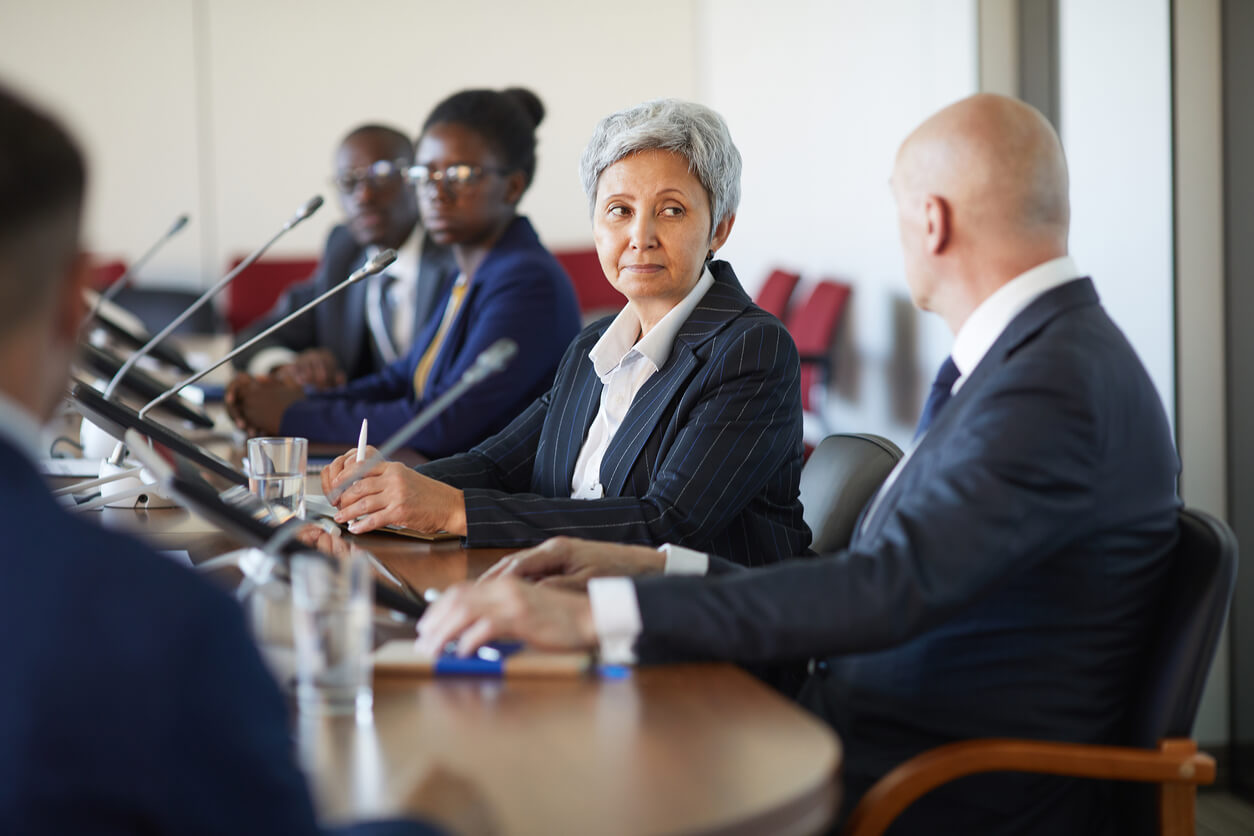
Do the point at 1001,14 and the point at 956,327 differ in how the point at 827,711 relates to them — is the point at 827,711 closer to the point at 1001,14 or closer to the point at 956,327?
the point at 956,327

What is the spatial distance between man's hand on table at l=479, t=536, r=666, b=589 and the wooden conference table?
0.80 ft

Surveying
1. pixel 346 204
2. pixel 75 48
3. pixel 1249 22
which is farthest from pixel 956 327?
pixel 75 48

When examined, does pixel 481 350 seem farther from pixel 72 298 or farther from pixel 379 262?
pixel 72 298

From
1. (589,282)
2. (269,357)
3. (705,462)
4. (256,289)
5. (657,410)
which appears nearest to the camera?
(705,462)

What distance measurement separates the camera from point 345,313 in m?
4.12

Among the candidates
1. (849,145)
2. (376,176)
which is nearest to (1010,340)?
(376,176)

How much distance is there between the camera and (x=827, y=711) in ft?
4.47

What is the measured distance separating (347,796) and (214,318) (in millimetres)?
7089

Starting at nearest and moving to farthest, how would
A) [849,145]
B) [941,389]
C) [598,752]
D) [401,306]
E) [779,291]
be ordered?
[598,752]
[941,389]
[401,306]
[849,145]
[779,291]

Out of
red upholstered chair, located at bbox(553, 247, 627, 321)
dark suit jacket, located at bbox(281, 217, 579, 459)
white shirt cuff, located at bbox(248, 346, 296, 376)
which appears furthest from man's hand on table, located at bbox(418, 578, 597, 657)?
red upholstered chair, located at bbox(553, 247, 627, 321)

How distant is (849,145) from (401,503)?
4.21 meters

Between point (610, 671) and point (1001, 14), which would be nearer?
point (610, 671)

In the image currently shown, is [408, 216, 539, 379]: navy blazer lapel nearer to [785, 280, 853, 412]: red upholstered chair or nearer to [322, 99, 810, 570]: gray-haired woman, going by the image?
[322, 99, 810, 570]: gray-haired woman

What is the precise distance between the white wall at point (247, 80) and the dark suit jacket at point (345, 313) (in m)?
3.25
